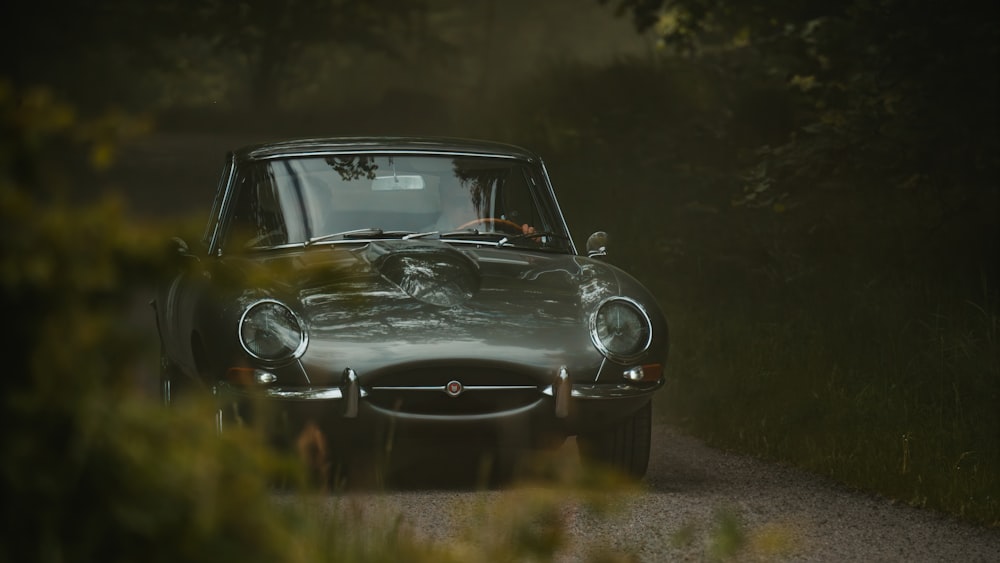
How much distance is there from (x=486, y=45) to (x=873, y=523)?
38.1m

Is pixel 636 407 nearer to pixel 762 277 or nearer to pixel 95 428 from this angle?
pixel 95 428

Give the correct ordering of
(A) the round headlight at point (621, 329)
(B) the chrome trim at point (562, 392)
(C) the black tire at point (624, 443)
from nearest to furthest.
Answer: (B) the chrome trim at point (562, 392) → (A) the round headlight at point (621, 329) → (C) the black tire at point (624, 443)

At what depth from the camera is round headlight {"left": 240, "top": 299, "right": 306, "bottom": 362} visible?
5.92 meters

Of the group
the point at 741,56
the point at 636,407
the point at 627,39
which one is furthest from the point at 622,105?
the point at 627,39

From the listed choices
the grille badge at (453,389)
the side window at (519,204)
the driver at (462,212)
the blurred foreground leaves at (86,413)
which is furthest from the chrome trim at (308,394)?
the blurred foreground leaves at (86,413)

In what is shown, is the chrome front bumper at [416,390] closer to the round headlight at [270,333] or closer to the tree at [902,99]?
the round headlight at [270,333]

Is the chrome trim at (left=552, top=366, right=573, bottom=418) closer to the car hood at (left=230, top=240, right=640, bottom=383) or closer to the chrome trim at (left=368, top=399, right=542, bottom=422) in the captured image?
the car hood at (left=230, top=240, right=640, bottom=383)

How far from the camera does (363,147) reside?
7.29 meters

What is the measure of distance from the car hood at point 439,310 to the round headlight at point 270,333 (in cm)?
5

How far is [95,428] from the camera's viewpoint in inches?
85.5

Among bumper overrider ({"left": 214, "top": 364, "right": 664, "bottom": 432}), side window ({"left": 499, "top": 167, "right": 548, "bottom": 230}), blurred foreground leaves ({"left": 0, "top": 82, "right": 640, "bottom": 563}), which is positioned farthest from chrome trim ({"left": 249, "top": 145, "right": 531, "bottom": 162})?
blurred foreground leaves ({"left": 0, "top": 82, "right": 640, "bottom": 563})

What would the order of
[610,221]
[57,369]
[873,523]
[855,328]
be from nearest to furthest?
[57,369], [873,523], [855,328], [610,221]

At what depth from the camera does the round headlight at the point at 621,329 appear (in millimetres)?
6207

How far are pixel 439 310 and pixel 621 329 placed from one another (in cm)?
77
